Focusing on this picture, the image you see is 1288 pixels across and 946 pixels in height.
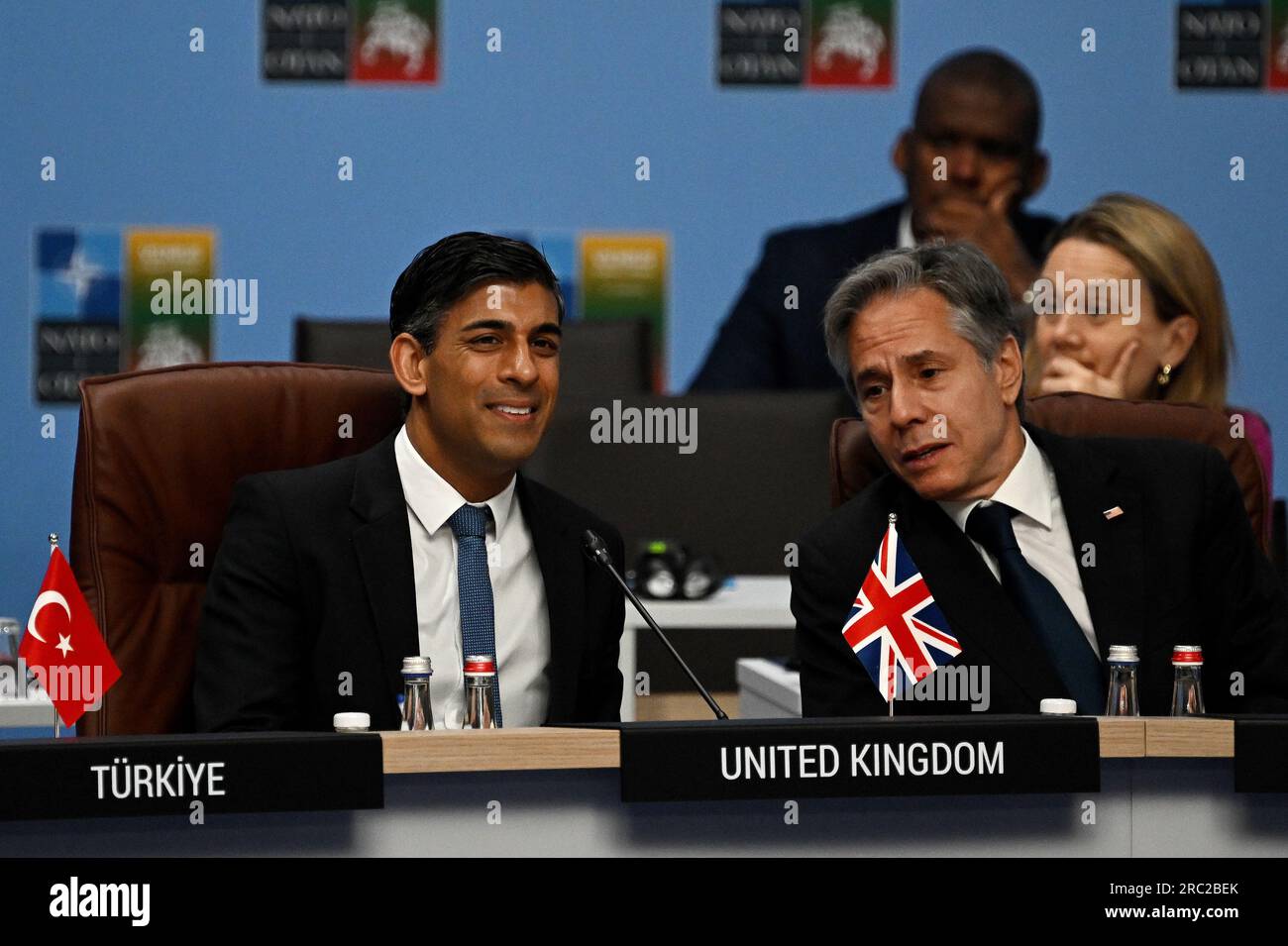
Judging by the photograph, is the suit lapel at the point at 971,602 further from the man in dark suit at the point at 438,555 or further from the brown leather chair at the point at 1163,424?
the man in dark suit at the point at 438,555

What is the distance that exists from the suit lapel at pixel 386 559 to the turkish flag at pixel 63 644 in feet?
1.04

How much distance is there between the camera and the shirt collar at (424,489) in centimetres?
229

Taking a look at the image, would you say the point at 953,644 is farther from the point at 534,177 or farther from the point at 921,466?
the point at 534,177

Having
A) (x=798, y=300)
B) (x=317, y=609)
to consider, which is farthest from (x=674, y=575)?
(x=798, y=300)

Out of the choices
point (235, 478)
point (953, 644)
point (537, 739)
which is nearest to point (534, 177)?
point (235, 478)

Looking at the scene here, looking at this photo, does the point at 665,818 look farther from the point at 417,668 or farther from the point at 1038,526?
the point at 1038,526

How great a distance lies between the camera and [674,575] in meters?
3.64

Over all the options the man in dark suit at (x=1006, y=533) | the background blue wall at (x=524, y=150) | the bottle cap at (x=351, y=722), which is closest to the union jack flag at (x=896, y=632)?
the man in dark suit at (x=1006, y=533)

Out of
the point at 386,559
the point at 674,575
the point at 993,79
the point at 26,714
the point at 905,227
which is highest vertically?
the point at 993,79

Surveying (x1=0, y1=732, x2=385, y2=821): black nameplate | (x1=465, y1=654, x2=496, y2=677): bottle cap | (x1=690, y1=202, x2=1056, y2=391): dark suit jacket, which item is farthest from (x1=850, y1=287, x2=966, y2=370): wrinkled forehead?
(x1=690, y1=202, x2=1056, y2=391): dark suit jacket

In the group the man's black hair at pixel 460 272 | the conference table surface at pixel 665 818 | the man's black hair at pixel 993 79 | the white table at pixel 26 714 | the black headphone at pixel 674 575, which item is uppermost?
the man's black hair at pixel 993 79

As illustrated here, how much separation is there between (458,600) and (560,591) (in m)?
0.13

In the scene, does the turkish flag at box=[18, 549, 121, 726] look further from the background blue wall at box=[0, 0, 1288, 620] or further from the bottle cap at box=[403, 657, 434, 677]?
the background blue wall at box=[0, 0, 1288, 620]
